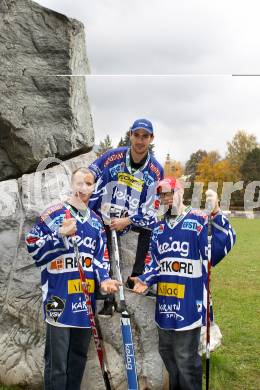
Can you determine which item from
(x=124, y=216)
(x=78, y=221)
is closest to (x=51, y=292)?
(x=78, y=221)

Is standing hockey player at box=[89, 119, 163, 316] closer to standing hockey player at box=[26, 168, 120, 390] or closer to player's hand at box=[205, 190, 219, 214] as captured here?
standing hockey player at box=[26, 168, 120, 390]

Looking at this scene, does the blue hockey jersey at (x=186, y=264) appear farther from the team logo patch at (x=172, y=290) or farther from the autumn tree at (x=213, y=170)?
the autumn tree at (x=213, y=170)

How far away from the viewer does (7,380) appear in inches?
238

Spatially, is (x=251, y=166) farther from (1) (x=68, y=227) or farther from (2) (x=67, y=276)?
(1) (x=68, y=227)

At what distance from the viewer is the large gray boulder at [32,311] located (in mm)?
5902

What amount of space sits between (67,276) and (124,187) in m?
1.55

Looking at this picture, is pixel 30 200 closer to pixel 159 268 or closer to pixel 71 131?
pixel 71 131

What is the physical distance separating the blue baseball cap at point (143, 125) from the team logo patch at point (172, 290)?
168 cm

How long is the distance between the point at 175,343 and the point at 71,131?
3629mm

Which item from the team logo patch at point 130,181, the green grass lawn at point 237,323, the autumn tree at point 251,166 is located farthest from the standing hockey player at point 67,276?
the autumn tree at point 251,166

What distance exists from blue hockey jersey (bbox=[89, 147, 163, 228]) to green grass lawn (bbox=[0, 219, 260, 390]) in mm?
2443

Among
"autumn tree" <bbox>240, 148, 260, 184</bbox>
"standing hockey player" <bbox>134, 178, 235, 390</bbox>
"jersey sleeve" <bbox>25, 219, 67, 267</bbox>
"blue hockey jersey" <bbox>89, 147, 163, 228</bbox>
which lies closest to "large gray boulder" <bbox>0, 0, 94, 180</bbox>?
"blue hockey jersey" <bbox>89, 147, 163, 228</bbox>

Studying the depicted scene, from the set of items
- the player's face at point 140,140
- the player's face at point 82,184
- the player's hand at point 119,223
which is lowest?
the player's hand at point 119,223

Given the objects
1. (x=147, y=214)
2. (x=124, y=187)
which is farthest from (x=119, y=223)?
(x=124, y=187)
